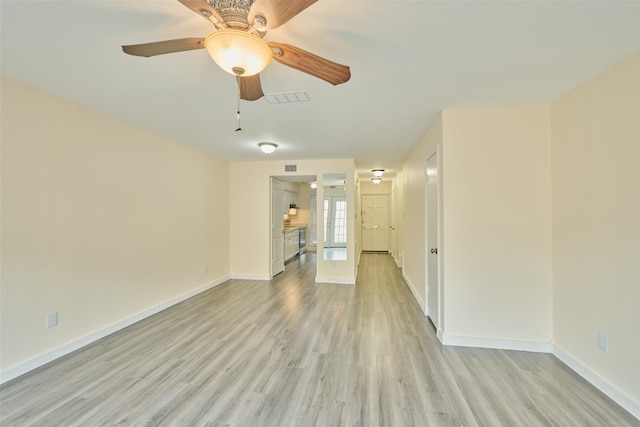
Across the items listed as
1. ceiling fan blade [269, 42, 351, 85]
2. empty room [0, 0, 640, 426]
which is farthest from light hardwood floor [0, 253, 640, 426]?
ceiling fan blade [269, 42, 351, 85]

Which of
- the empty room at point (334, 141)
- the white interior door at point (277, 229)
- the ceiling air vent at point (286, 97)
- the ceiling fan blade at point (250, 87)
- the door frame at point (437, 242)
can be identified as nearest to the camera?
the empty room at point (334, 141)

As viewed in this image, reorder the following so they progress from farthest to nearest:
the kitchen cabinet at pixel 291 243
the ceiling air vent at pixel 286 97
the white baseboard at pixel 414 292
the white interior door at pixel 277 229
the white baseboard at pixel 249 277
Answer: the kitchen cabinet at pixel 291 243, the white interior door at pixel 277 229, the white baseboard at pixel 249 277, the white baseboard at pixel 414 292, the ceiling air vent at pixel 286 97

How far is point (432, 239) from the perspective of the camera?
3.31 metres

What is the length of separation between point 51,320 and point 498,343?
4340 millimetres

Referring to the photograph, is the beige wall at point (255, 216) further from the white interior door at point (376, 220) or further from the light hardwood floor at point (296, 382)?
the white interior door at point (376, 220)

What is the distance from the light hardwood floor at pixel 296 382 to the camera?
1.77m

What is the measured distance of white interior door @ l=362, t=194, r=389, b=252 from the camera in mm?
9289

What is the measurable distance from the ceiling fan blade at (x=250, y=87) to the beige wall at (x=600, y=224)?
8.38 ft

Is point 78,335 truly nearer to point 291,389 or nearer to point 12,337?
point 12,337

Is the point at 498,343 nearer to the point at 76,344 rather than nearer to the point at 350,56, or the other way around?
the point at 350,56

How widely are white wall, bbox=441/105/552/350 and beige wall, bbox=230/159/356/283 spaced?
2648 mm

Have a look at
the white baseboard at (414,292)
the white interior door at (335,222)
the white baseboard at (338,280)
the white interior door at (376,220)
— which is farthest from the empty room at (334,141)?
the white interior door at (376,220)

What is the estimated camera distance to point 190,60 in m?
1.86

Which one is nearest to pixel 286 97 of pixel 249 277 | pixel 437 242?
pixel 437 242
